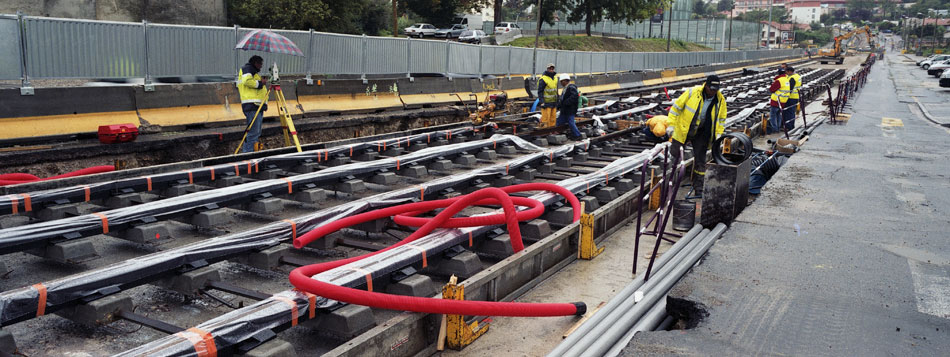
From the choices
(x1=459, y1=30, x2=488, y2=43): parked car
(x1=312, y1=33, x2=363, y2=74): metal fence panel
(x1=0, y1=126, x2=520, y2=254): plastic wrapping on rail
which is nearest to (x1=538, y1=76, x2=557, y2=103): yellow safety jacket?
(x1=0, y1=126, x2=520, y2=254): plastic wrapping on rail

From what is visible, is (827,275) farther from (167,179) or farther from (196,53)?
(196,53)

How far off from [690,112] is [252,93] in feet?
23.1

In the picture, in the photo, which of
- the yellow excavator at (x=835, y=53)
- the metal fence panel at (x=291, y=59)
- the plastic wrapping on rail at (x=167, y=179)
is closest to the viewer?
the plastic wrapping on rail at (x=167, y=179)

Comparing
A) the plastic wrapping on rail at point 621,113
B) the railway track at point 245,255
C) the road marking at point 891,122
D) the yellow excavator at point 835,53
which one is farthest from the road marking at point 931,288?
the yellow excavator at point 835,53

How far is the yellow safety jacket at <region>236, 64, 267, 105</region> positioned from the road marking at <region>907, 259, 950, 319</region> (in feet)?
31.3

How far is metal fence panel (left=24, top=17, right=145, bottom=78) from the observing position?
11.5 meters

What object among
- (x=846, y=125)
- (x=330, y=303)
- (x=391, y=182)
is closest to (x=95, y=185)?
(x=391, y=182)

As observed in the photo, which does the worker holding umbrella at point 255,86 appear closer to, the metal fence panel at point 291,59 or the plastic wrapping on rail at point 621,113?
the metal fence panel at point 291,59

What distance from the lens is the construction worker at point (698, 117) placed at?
9.61 metres

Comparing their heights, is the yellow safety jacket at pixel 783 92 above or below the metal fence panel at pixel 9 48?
below

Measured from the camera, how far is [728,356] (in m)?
4.19

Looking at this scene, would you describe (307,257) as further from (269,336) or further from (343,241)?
(269,336)

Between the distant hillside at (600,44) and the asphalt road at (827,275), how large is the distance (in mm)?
50033

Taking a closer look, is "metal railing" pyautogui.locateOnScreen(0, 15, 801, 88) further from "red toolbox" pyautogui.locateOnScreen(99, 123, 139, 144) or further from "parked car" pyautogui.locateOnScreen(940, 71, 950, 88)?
"parked car" pyautogui.locateOnScreen(940, 71, 950, 88)
